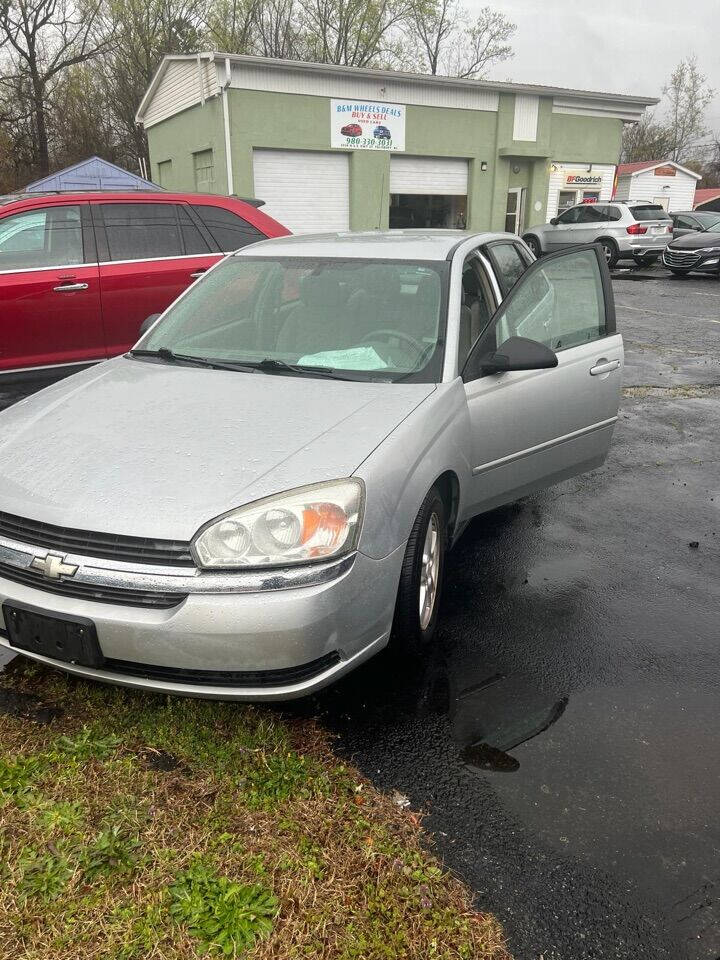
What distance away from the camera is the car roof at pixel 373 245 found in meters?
3.76

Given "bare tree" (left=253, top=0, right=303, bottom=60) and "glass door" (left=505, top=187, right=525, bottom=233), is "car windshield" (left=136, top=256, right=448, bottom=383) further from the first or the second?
"bare tree" (left=253, top=0, right=303, bottom=60)

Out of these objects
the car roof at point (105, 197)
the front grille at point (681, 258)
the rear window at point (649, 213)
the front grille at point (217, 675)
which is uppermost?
the car roof at point (105, 197)

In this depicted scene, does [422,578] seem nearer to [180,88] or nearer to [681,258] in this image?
[681,258]

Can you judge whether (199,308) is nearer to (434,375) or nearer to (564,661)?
(434,375)

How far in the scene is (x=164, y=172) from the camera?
→ 23141 mm

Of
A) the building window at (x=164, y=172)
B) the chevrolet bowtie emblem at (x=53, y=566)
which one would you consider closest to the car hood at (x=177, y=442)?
the chevrolet bowtie emblem at (x=53, y=566)

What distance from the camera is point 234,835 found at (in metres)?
2.13

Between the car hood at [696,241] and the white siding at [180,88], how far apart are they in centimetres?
1232

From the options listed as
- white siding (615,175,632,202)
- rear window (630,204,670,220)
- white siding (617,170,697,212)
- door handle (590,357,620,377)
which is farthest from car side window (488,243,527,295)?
white siding (617,170,697,212)

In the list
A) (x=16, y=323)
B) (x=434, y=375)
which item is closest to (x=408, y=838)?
(x=434, y=375)

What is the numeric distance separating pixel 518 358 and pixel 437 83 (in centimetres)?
1978

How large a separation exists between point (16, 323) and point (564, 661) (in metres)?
4.77

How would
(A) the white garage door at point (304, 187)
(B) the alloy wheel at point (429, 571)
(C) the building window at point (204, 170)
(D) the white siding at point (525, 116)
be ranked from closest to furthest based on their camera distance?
(B) the alloy wheel at point (429, 571)
(A) the white garage door at point (304, 187)
(C) the building window at point (204, 170)
(D) the white siding at point (525, 116)

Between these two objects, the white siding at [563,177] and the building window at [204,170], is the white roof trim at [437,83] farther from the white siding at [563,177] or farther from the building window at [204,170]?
the building window at [204,170]
